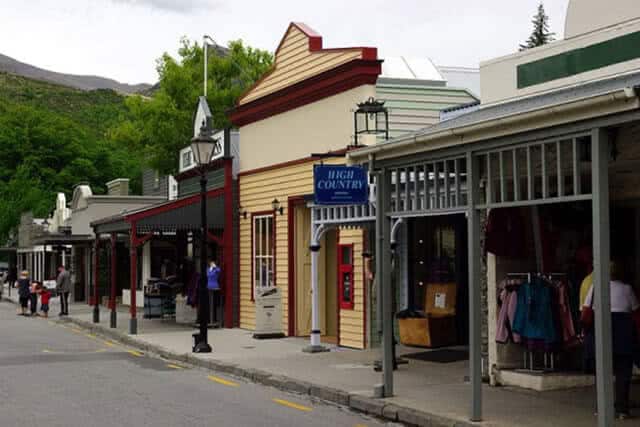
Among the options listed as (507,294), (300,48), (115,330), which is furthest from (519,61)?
(115,330)

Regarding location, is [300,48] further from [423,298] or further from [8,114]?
[8,114]

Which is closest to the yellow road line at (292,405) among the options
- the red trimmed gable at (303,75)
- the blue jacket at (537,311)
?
the blue jacket at (537,311)

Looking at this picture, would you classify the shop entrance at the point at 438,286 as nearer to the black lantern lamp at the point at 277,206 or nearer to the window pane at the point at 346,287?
the window pane at the point at 346,287

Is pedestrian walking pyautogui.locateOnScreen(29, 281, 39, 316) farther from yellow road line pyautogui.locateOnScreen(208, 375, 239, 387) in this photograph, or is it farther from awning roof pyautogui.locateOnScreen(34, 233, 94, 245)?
yellow road line pyautogui.locateOnScreen(208, 375, 239, 387)

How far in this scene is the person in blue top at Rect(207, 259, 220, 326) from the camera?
78.6 ft

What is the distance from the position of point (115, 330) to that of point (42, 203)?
4242 centimetres

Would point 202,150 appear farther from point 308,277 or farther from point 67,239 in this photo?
point 67,239

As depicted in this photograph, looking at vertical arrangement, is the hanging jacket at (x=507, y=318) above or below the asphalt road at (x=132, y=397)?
above

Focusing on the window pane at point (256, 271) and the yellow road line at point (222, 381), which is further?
the window pane at point (256, 271)

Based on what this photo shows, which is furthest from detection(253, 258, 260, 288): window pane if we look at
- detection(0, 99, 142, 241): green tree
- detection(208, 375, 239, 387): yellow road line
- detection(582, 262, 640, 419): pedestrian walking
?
detection(0, 99, 142, 241): green tree

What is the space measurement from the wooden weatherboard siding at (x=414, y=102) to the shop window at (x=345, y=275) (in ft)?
7.94

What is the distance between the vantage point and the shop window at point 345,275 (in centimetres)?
1858

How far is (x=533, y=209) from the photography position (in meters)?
13.8

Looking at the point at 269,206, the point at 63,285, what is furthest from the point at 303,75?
the point at 63,285
